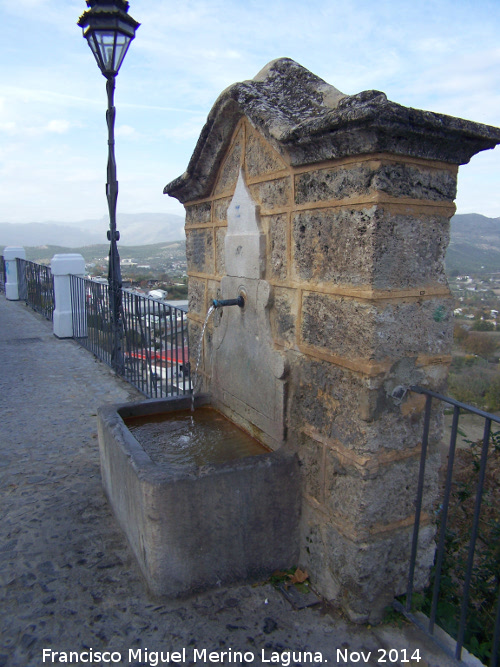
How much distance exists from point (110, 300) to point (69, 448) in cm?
283

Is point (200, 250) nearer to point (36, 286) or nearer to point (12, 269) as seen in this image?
point (36, 286)

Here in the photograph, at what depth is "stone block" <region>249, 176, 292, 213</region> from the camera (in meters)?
2.89

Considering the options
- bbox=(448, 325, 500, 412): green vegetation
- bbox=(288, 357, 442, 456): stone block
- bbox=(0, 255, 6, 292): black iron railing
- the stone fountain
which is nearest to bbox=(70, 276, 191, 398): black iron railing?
the stone fountain

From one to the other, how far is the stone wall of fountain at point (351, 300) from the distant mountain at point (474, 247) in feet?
134

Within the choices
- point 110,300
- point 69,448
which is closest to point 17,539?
point 69,448

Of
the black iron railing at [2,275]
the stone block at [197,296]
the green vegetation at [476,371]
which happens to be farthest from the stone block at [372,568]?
the green vegetation at [476,371]

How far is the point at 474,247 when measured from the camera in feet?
148

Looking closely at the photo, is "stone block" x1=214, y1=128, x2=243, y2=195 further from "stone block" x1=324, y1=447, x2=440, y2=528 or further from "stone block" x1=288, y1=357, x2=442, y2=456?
"stone block" x1=324, y1=447, x2=440, y2=528

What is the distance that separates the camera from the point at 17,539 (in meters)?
3.27

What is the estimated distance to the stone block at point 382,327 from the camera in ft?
7.59

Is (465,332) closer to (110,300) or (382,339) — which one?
(110,300)

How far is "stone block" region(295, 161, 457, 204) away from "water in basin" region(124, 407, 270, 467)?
5.61 feet

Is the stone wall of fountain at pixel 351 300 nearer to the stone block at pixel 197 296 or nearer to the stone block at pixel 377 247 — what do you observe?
the stone block at pixel 377 247

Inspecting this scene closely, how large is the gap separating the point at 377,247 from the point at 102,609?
2288 mm
